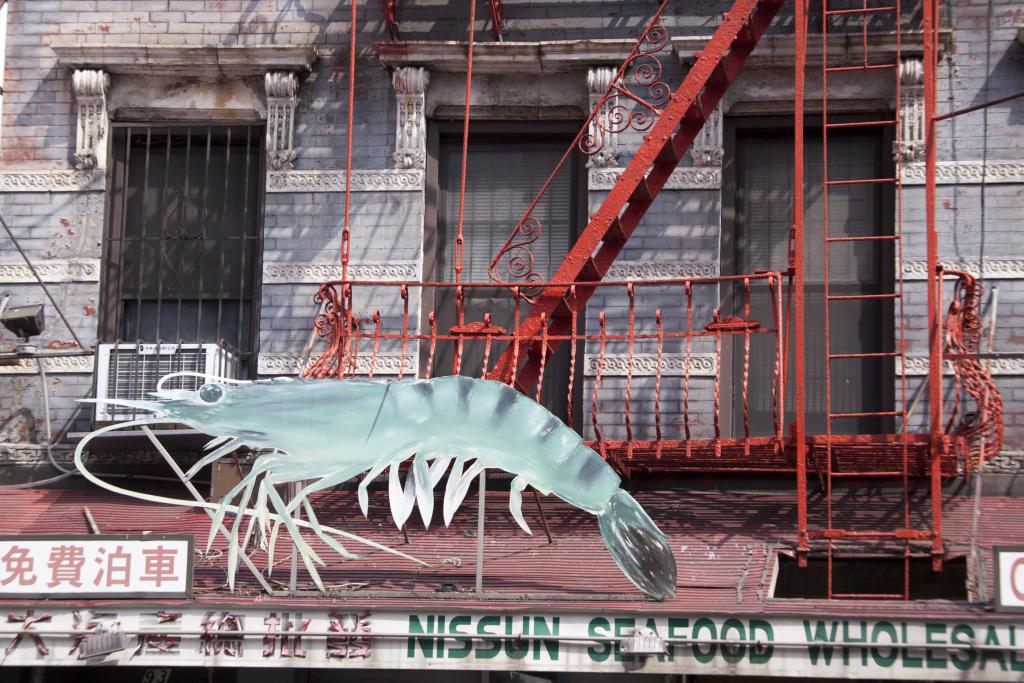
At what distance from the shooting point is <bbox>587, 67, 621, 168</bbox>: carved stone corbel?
39.7 feet

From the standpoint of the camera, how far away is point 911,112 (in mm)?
11859

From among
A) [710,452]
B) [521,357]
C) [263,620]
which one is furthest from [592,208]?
[263,620]

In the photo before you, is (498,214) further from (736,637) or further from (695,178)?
(736,637)

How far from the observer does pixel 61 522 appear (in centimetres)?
1086

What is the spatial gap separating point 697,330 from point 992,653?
3.83m

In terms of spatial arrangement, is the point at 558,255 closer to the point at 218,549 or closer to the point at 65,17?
the point at 218,549

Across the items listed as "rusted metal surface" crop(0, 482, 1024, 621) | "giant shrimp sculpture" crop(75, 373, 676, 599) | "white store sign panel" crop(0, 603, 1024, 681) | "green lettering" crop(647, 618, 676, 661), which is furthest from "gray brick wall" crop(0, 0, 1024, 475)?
"white store sign panel" crop(0, 603, 1024, 681)

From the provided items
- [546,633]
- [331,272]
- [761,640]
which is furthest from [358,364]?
[761,640]

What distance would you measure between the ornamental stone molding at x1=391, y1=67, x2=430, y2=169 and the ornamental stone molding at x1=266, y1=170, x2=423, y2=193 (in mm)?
103

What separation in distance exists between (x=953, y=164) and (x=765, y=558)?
375 centimetres

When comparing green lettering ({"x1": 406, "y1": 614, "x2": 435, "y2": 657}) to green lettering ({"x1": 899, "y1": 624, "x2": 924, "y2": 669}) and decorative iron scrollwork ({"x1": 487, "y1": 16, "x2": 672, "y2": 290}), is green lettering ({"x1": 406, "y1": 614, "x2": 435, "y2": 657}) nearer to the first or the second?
green lettering ({"x1": 899, "y1": 624, "x2": 924, "y2": 669})

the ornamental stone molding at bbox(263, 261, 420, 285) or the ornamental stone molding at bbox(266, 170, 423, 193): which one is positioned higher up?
the ornamental stone molding at bbox(266, 170, 423, 193)

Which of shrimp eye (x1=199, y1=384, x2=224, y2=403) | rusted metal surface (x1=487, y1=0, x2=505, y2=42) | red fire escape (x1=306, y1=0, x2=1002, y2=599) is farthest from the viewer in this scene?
rusted metal surface (x1=487, y1=0, x2=505, y2=42)

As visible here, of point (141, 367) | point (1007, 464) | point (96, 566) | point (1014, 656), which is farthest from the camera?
point (141, 367)
